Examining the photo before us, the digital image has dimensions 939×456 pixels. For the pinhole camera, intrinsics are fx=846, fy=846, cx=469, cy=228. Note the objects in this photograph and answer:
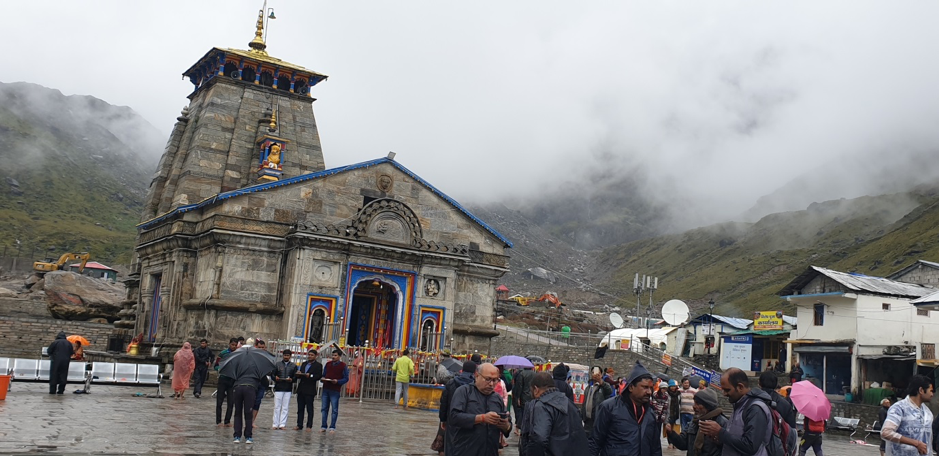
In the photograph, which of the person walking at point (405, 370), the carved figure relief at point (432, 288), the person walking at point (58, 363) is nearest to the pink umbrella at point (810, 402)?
the person walking at point (405, 370)

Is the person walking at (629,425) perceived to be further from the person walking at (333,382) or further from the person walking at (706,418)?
the person walking at (333,382)

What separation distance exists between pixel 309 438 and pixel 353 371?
9.85 metres

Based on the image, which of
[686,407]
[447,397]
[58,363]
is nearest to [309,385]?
[447,397]

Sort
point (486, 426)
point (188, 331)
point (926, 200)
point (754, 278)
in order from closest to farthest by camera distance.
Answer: point (486, 426)
point (188, 331)
point (754, 278)
point (926, 200)

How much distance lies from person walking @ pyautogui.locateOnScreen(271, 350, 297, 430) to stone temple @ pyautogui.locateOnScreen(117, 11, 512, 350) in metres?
12.5

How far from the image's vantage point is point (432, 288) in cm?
3102

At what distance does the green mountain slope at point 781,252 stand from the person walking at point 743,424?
9292cm

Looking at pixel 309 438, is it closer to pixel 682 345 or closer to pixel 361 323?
pixel 361 323

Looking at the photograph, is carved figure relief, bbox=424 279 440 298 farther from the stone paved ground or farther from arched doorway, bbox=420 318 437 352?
the stone paved ground

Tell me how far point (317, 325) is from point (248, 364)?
15.4 m

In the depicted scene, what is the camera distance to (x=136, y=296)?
123 feet

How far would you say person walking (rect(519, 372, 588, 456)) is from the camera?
7.43m

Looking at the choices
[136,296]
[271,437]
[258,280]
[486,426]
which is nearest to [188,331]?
[258,280]

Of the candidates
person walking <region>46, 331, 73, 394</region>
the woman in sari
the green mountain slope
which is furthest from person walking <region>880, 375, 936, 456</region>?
the green mountain slope
